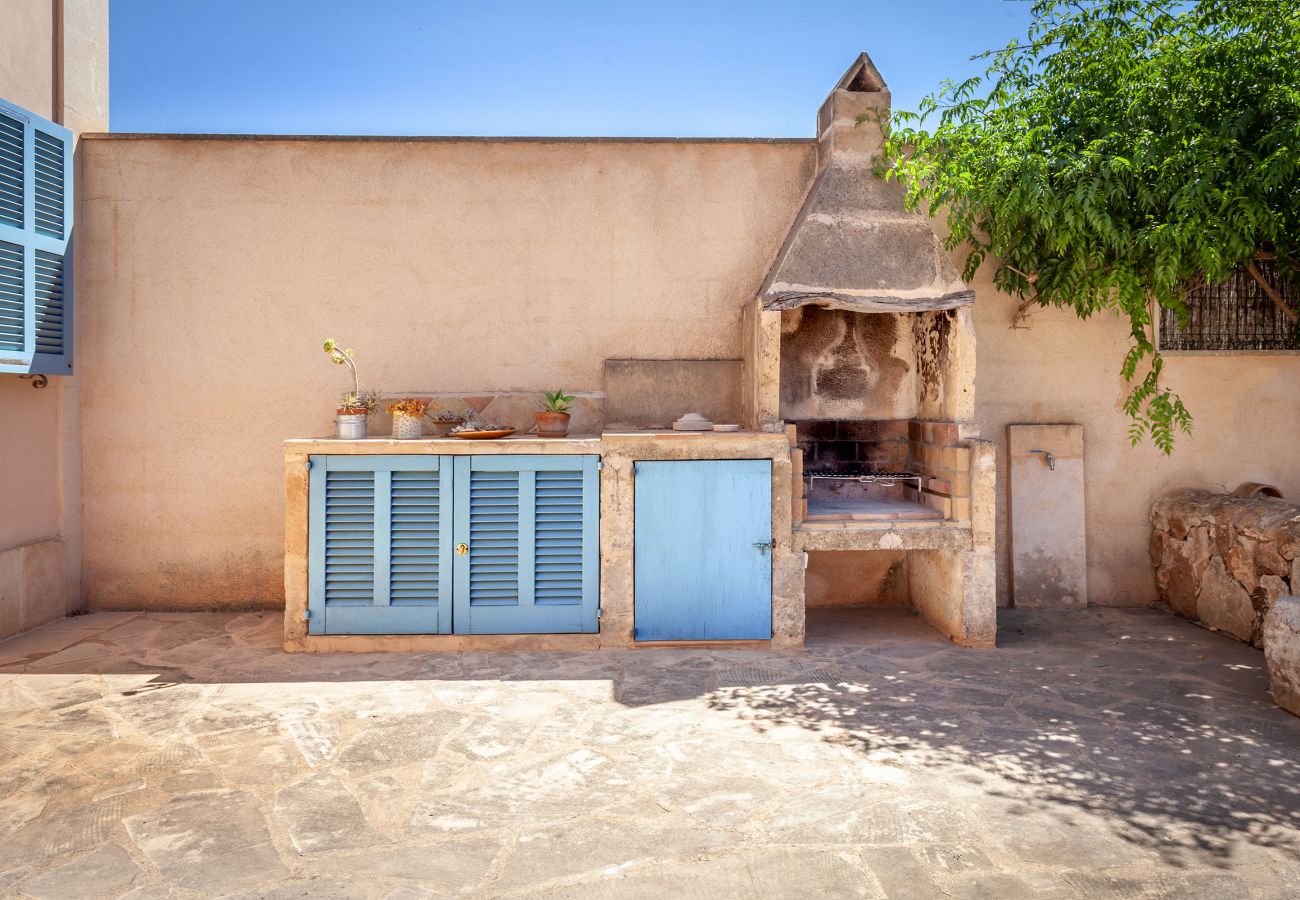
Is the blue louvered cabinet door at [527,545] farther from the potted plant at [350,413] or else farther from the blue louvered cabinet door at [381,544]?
the potted plant at [350,413]

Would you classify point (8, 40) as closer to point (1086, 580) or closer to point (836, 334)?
point (836, 334)

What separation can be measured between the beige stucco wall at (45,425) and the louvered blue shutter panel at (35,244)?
Result: 37cm

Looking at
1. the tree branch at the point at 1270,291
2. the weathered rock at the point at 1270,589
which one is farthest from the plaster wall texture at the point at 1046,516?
the tree branch at the point at 1270,291

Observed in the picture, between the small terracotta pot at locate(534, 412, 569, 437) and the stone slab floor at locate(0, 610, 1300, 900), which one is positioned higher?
the small terracotta pot at locate(534, 412, 569, 437)

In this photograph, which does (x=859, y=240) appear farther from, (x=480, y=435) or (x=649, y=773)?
(x=649, y=773)

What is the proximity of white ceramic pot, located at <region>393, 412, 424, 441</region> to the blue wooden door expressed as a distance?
174 cm

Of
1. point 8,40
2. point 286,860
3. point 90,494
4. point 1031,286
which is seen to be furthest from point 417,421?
point 1031,286

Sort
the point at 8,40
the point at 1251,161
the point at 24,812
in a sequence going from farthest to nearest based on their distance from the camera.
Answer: the point at 8,40, the point at 1251,161, the point at 24,812

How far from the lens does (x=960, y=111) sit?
21.1ft

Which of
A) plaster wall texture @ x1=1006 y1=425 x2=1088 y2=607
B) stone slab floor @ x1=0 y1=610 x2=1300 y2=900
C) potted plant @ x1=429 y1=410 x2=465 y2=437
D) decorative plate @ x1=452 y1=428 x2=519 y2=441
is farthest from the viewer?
plaster wall texture @ x1=1006 y1=425 x2=1088 y2=607

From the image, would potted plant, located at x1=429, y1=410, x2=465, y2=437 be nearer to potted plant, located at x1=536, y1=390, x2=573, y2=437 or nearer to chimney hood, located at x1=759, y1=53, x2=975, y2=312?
potted plant, located at x1=536, y1=390, x2=573, y2=437

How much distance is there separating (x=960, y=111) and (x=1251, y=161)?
6.47 ft

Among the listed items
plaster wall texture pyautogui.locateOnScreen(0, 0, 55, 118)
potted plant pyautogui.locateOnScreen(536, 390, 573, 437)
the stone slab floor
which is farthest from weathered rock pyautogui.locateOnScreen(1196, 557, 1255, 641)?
plaster wall texture pyautogui.locateOnScreen(0, 0, 55, 118)

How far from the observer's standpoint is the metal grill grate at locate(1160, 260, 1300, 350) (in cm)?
732
